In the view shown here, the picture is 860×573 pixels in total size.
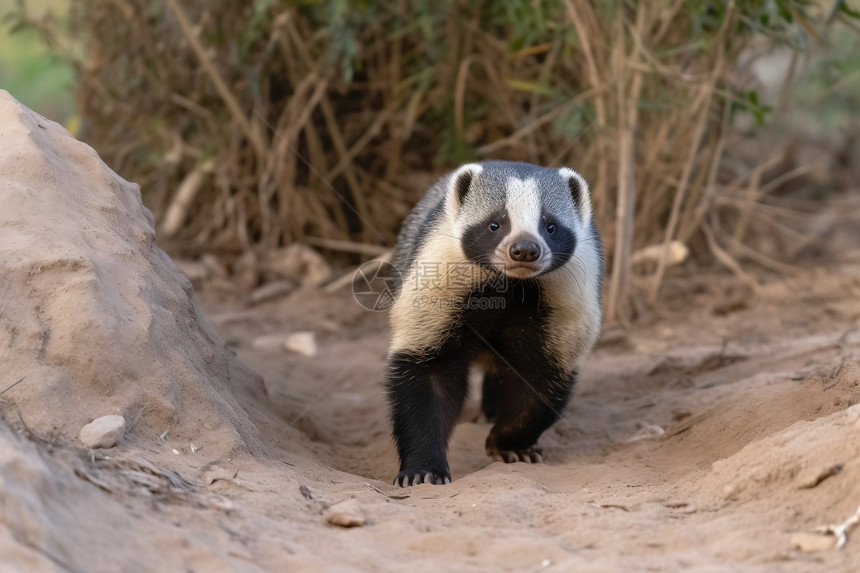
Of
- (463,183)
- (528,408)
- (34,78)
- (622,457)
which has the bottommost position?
(622,457)

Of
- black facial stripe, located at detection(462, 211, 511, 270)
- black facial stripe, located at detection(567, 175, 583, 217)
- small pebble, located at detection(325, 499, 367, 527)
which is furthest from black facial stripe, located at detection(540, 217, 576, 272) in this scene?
small pebble, located at detection(325, 499, 367, 527)

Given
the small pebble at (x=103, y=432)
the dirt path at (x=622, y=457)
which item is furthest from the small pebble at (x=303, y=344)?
the small pebble at (x=103, y=432)

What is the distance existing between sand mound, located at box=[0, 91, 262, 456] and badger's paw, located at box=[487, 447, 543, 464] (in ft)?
5.07

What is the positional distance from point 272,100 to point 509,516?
644 centimetres

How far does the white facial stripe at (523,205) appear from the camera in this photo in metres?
4.55

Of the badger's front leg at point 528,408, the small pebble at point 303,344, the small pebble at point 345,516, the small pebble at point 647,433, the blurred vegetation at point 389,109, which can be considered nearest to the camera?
the small pebble at point 345,516

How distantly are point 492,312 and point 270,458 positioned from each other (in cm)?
143

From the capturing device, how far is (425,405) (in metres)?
4.92

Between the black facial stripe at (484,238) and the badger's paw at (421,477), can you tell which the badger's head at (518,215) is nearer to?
the black facial stripe at (484,238)

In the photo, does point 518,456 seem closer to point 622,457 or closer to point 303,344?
point 622,457

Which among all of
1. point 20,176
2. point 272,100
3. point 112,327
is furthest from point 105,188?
point 272,100

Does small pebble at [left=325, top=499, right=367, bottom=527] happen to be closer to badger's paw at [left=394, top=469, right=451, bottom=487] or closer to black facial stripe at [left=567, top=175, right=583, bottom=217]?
badger's paw at [left=394, top=469, right=451, bottom=487]

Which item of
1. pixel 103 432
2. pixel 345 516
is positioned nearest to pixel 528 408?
pixel 345 516

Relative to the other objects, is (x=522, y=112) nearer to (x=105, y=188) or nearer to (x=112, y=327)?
(x=105, y=188)
